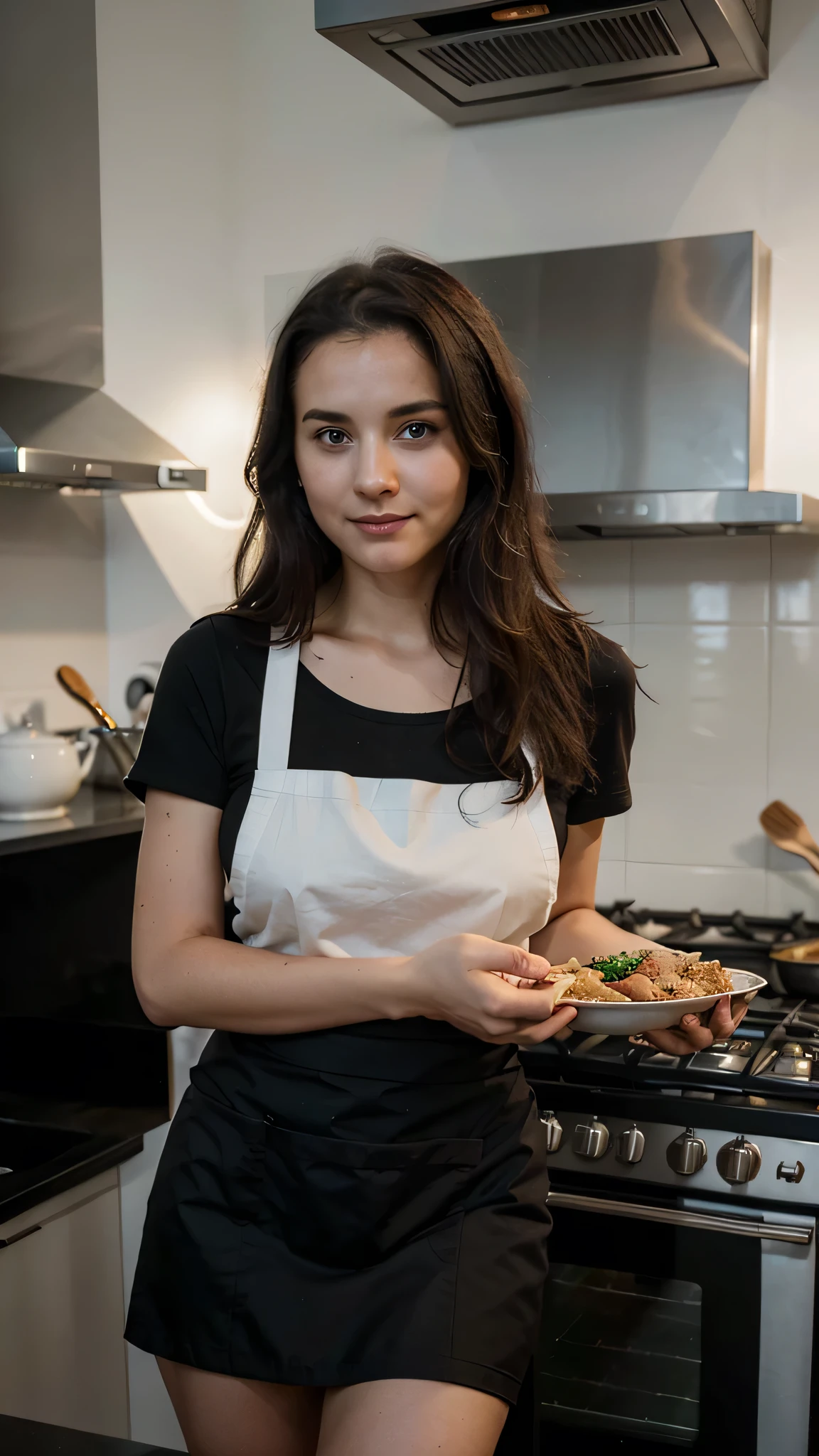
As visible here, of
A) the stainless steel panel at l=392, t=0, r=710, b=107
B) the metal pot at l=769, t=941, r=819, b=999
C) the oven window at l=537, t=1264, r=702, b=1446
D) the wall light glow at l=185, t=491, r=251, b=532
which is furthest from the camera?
the wall light glow at l=185, t=491, r=251, b=532

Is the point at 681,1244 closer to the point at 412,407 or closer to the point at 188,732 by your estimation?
the point at 188,732

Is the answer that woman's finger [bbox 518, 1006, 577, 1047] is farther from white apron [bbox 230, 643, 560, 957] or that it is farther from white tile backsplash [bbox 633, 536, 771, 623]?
white tile backsplash [bbox 633, 536, 771, 623]

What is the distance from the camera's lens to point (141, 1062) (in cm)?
223

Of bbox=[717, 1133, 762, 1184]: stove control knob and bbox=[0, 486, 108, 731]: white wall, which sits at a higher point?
bbox=[0, 486, 108, 731]: white wall

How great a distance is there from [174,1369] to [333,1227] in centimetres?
21

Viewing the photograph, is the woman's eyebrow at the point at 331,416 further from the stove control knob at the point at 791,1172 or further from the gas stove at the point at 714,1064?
the stove control knob at the point at 791,1172

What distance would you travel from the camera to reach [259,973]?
1.19m

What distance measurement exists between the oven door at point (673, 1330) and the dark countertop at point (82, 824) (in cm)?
88

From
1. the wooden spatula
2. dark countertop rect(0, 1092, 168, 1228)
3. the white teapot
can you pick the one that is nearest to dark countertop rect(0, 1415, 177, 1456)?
dark countertop rect(0, 1092, 168, 1228)

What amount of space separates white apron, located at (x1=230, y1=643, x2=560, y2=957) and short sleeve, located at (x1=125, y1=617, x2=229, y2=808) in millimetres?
45

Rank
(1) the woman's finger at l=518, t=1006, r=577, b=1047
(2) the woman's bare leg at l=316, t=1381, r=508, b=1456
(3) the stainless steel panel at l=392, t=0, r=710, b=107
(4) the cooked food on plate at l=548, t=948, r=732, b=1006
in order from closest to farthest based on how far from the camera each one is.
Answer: (2) the woman's bare leg at l=316, t=1381, r=508, b=1456
(1) the woman's finger at l=518, t=1006, r=577, b=1047
(4) the cooked food on plate at l=548, t=948, r=732, b=1006
(3) the stainless steel panel at l=392, t=0, r=710, b=107

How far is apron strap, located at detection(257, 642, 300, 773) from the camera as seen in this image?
127cm

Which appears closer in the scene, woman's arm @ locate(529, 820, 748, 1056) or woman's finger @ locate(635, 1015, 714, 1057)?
woman's finger @ locate(635, 1015, 714, 1057)

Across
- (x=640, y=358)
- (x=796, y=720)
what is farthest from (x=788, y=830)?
(x=640, y=358)
